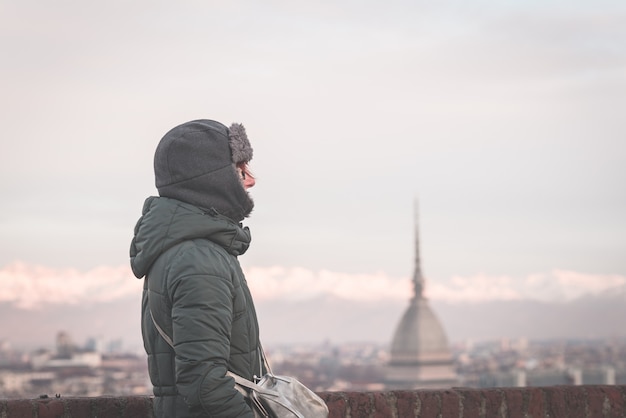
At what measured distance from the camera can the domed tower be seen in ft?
458

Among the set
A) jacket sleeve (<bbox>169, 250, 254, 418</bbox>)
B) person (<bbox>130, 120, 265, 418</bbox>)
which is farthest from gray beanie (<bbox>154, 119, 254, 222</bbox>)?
jacket sleeve (<bbox>169, 250, 254, 418</bbox>)

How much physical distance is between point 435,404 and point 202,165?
1808mm

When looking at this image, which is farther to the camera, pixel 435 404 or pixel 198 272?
pixel 435 404

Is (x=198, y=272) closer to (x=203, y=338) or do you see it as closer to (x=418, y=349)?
(x=203, y=338)

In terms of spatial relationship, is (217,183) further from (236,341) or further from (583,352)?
(583,352)

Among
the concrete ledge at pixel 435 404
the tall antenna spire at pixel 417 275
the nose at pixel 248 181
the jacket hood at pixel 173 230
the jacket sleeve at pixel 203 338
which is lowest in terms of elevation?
the concrete ledge at pixel 435 404

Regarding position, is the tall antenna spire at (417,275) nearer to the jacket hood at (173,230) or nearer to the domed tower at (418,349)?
the domed tower at (418,349)

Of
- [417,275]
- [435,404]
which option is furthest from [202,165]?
[417,275]

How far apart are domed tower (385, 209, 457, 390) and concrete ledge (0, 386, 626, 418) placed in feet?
435

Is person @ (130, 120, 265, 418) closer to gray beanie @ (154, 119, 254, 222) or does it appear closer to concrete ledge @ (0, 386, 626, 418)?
gray beanie @ (154, 119, 254, 222)

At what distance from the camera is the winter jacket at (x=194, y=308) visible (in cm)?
349

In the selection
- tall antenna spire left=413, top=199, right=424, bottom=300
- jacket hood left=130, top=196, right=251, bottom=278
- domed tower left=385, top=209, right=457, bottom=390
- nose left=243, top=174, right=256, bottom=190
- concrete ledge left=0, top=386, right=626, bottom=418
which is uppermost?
tall antenna spire left=413, top=199, right=424, bottom=300

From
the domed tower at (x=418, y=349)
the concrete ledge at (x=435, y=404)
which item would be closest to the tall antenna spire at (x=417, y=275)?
the domed tower at (x=418, y=349)

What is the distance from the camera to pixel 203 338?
3.48m
